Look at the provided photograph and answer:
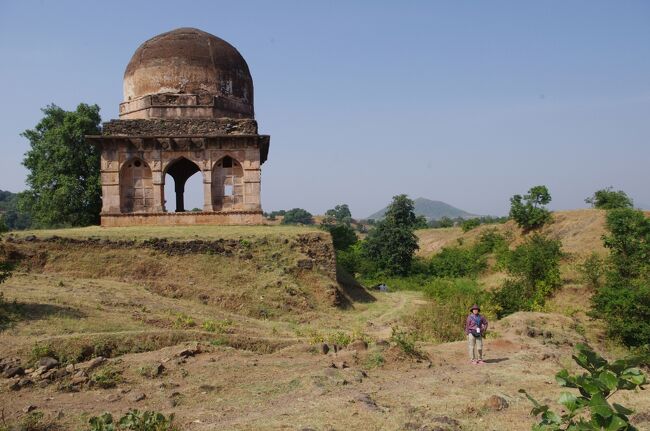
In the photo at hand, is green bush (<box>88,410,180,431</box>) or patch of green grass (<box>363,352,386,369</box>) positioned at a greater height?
green bush (<box>88,410,180,431</box>)

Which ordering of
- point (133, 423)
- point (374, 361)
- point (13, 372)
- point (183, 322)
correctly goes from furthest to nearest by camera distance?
point (183, 322)
point (374, 361)
point (13, 372)
point (133, 423)

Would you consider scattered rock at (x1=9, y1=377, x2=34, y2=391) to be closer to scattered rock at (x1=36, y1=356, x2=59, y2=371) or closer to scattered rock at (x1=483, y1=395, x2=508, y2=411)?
scattered rock at (x1=36, y1=356, x2=59, y2=371)

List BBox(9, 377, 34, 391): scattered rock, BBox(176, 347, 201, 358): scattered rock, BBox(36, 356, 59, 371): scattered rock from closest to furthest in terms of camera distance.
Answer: BBox(9, 377, 34, 391): scattered rock, BBox(36, 356, 59, 371): scattered rock, BBox(176, 347, 201, 358): scattered rock

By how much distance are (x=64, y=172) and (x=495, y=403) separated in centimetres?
→ 2014

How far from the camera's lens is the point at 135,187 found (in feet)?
60.0

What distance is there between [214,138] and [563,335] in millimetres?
11640

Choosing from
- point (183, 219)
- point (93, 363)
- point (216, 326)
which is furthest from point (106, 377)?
point (183, 219)

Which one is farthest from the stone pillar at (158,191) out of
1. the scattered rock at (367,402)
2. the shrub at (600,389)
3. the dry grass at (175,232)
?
the shrub at (600,389)

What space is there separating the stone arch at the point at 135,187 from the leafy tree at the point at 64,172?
460 cm

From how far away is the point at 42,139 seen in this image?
23.1 metres

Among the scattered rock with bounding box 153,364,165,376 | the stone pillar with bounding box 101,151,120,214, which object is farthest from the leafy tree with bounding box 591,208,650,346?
the stone pillar with bounding box 101,151,120,214

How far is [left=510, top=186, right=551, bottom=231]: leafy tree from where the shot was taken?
116 ft

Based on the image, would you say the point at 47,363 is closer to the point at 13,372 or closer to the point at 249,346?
the point at 13,372

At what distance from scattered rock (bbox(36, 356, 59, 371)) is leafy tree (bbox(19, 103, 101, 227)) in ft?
48.2
